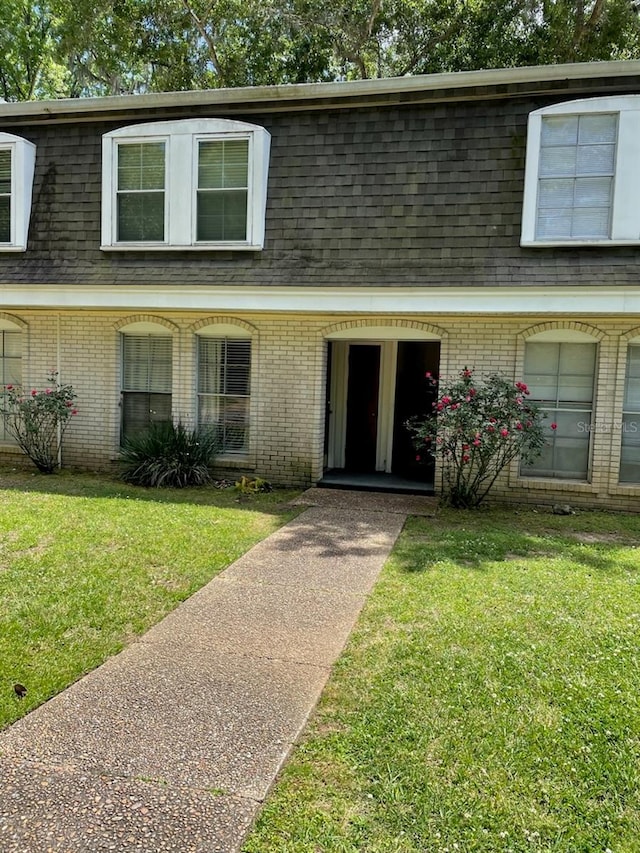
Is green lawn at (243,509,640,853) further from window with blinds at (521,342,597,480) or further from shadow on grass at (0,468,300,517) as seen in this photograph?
window with blinds at (521,342,597,480)

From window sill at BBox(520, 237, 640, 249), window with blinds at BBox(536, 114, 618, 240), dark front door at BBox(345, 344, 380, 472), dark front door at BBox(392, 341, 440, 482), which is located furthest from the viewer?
dark front door at BBox(345, 344, 380, 472)

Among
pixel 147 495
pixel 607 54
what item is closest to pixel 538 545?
pixel 147 495

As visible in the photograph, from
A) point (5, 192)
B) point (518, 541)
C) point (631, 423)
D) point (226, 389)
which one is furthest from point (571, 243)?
point (5, 192)

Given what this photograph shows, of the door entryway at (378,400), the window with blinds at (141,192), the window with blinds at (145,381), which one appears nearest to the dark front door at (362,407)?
the door entryway at (378,400)

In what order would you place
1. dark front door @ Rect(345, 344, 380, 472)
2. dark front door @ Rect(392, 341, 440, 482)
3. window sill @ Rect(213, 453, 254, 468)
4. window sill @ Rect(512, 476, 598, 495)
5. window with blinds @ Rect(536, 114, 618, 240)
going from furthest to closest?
dark front door @ Rect(345, 344, 380, 472)
dark front door @ Rect(392, 341, 440, 482)
window sill @ Rect(213, 453, 254, 468)
window sill @ Rect(512, 476, 598, 495)
window with blinds @ Rect(536, 114, 618, 240)

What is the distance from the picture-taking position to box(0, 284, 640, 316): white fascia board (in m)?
8.14

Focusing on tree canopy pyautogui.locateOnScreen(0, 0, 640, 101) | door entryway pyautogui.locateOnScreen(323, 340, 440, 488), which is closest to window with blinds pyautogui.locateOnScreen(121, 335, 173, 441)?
door entryway pyautogui.locateOnScreen(323, 340, 440, 488)

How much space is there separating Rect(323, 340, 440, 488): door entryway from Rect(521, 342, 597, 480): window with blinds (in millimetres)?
2382

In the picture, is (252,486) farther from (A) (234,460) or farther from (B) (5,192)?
(B) (5,192)

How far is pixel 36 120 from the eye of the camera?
10.1m

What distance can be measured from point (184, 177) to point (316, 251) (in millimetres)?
2409

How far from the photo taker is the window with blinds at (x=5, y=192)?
10180 millimetres

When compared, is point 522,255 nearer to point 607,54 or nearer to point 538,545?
point 538,545

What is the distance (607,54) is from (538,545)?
54.4ft
